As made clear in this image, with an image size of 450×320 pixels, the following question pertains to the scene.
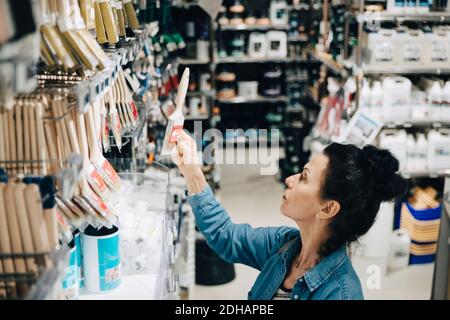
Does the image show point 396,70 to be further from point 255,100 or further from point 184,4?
point 255,100

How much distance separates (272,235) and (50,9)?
127cm

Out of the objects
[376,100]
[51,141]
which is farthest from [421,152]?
[51,141]

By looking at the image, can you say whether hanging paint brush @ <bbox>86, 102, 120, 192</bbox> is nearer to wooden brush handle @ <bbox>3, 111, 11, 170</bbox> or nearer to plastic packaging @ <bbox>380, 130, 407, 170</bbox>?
wooden brush handle @ <bbox>3, 111, 11, 170</bbox>

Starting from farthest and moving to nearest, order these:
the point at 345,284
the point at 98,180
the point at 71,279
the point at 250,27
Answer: the point at 250,27 → the point at 345,284 → the point at 98,180 → the point at 71,279

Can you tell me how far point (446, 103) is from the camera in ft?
15.6

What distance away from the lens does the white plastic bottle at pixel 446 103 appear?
4.74 meters

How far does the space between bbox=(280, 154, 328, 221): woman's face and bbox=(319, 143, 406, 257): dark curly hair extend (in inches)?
0.9

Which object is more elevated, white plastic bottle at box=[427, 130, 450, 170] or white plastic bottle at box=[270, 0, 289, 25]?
white plastic bottle at box=[270, 0, 289, 25]

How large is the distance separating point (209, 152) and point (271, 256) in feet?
13.8

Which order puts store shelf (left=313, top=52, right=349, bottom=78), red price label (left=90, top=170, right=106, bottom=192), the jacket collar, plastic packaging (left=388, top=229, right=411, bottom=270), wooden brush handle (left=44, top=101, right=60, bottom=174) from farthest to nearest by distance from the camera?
store shelf (left=313, top=52, right=349, bottom=78) → plastic packaging (left=388, top=229, right=411, bottom=270) → the jacket collar → red price label (left=90, top=170, right=106, bottom=192) → wooden brush handle (left=44, top=101, right=60, bottom=174)

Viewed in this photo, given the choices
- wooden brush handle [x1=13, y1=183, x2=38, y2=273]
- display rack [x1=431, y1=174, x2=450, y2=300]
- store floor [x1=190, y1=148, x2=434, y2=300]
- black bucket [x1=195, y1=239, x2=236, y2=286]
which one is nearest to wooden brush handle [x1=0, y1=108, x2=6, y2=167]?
wooden brush handle [x1=13, y1=183, x2=38, y2=273]

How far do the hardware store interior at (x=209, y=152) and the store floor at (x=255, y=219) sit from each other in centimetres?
2

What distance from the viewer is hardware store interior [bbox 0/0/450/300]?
1.37 metres

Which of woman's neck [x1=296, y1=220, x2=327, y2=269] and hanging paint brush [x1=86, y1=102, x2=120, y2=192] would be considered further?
woman's neck [x1=296, y1=220, x2=327, y2=269]
